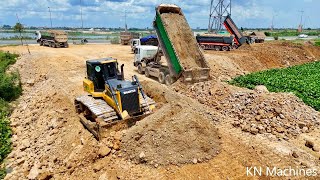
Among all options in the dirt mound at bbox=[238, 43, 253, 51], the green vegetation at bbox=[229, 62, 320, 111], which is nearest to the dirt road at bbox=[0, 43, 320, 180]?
the green vegetation at bbox=[229, 62, 320, 111]

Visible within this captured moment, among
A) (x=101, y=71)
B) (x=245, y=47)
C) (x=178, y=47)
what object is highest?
(x=178, y=47)

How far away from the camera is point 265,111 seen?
39.3 ft

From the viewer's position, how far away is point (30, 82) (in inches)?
792

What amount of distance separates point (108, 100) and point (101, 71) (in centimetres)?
141

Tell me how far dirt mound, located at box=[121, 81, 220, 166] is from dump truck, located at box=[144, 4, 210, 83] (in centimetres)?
707

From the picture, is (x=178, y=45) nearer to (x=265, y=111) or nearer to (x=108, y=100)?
(x=265, y=111)

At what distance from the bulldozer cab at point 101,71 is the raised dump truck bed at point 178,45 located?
5696mm

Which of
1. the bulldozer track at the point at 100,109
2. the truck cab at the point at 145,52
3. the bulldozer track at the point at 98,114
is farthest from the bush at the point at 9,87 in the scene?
the truck cab at the point at 145,52

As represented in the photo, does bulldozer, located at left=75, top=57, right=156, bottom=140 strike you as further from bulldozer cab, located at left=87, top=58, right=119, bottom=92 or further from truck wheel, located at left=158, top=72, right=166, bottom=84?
truck wheel, located at left=158, top=72, right=166, bottom=84

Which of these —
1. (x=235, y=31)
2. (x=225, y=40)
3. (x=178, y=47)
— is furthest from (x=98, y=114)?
(x=235, y=31)

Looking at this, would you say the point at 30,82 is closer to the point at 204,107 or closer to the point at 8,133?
the point at 8,133

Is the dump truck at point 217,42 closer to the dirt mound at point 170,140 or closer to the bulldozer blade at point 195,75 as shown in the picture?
the bulldozer blade at point 195,75

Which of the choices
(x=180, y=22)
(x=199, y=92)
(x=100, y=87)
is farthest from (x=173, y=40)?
(x=100, y=87)

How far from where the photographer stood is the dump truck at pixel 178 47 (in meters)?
16.6
